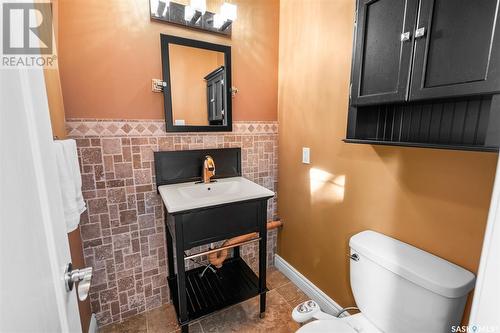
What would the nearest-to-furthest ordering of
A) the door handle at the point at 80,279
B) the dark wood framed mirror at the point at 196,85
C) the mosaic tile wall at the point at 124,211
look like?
the door handle at the point at 80,279, the mosaic tile wall at the point at 124,211, the dark wood framed mirror at the point at 196,85

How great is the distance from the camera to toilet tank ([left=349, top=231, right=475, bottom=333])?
2.80 ft

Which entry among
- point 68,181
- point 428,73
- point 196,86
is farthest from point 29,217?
point 196,86

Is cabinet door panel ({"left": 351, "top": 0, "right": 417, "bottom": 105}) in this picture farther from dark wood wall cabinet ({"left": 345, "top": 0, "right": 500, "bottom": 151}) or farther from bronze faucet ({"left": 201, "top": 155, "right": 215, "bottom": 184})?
bronze faucet ({"left": 201, "top": 155, "right": 215, "bottom": 184})

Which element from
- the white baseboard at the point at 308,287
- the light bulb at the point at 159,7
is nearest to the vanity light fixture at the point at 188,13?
the light bulb at the point at 159,7

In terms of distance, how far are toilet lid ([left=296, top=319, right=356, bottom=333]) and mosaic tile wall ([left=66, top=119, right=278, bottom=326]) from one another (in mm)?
1076

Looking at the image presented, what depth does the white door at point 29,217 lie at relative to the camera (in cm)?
36

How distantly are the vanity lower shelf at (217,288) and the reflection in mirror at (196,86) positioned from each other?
3.72ft

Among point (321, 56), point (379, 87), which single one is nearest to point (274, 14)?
point (321, 56)

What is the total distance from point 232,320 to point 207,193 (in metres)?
0.89

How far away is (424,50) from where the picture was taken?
84 centimetres

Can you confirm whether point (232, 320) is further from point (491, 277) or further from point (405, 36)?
point (405, 36)

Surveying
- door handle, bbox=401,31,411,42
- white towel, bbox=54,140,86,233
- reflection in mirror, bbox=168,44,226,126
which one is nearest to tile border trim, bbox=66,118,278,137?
reflection in mirror, bbox=168,44,226,126

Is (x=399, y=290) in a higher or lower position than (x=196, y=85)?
lower

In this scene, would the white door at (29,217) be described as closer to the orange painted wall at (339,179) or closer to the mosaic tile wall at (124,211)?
the mosaic tile wall at (124,211)
